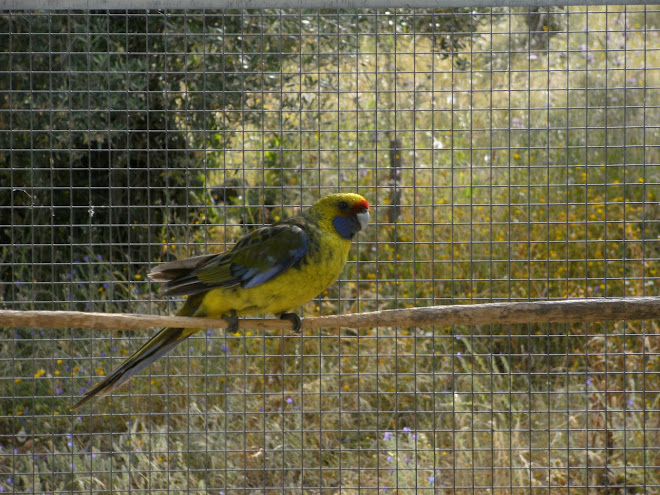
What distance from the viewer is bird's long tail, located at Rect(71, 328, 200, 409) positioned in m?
2.50

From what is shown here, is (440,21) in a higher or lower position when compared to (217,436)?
higher

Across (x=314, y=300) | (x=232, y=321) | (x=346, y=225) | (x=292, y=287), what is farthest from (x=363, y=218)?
(x=314, y=300)

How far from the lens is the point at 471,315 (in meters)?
2.32

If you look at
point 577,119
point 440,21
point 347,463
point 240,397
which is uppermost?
point 440,21

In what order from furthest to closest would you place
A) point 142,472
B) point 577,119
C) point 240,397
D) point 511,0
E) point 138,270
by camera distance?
point 577,119 → point 138,270 → point 240,397 → point 142,472 → point 511,0

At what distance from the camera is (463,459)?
3492 millimetres

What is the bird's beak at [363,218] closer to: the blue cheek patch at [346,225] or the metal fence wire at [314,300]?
the blue cheek patch at [346,225]

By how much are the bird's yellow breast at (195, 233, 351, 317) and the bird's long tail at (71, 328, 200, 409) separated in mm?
153

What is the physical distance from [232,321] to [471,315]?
798 mm

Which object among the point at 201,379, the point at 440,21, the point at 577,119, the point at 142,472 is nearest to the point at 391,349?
the point at 201,379

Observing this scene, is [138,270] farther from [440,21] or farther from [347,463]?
[440,21]

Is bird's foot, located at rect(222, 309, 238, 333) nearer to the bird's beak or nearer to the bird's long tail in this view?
the bird's long tail

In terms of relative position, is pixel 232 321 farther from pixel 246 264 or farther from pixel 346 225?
pixel 346 225

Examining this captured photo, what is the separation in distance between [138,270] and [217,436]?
123 cm
